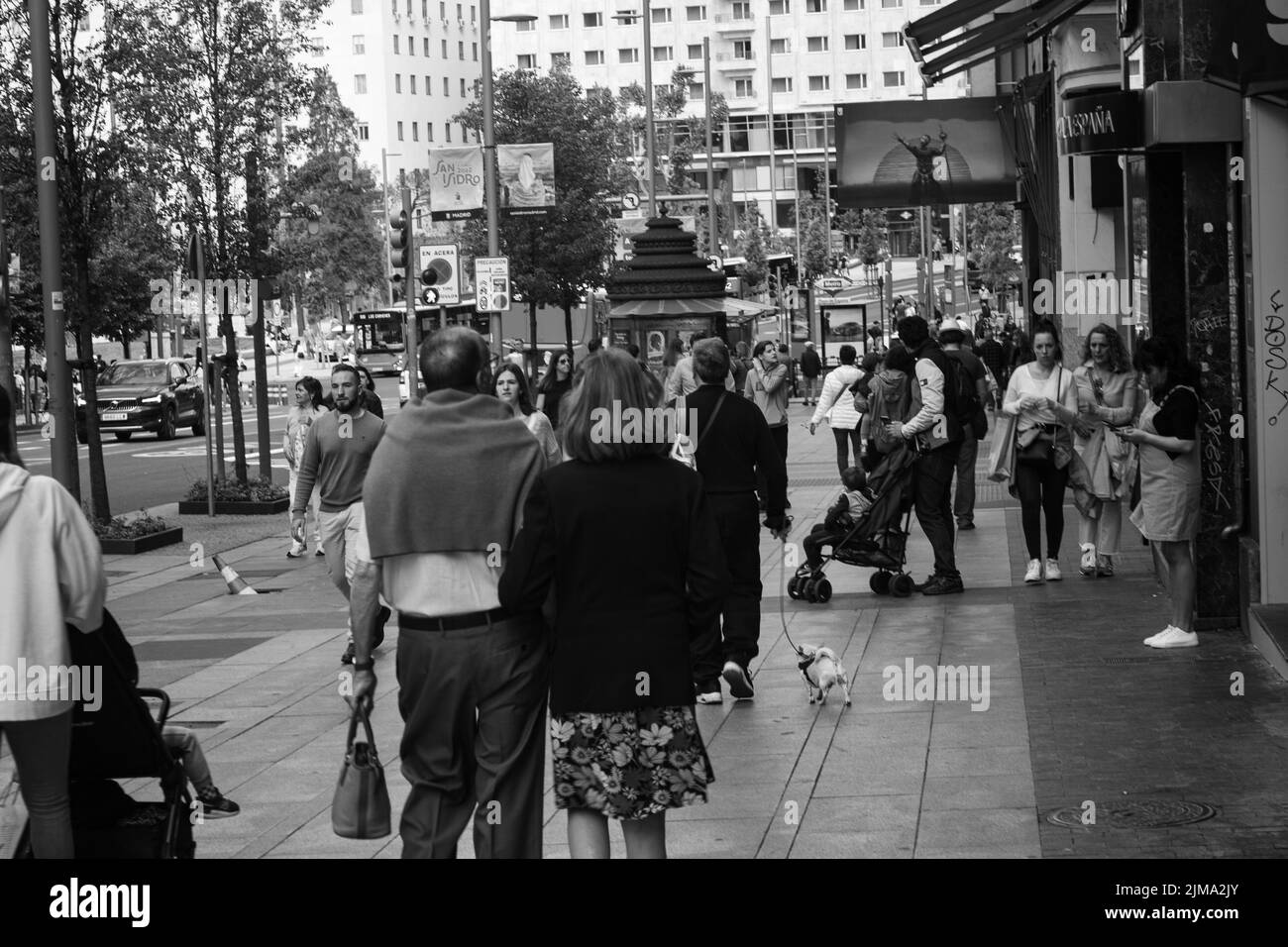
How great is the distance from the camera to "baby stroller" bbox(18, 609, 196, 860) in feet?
18.5

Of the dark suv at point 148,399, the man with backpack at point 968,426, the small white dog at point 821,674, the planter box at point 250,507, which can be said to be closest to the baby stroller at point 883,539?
the man with backpack at point 968,426

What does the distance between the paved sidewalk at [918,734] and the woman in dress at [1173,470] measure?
356 mm

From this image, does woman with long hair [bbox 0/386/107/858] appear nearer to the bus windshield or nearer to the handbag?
the handbag

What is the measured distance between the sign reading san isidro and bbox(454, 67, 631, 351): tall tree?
128 ft

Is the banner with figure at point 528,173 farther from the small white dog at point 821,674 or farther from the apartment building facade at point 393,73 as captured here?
the apartment building facade at point 393,73

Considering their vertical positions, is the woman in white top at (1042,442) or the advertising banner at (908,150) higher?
the advertising banner at (908,150)

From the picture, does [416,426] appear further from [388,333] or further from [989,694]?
[388,333]

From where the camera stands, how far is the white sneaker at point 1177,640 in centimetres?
1033

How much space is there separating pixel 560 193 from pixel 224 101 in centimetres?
2842

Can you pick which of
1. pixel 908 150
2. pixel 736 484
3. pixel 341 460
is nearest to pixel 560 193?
pixel 908 150

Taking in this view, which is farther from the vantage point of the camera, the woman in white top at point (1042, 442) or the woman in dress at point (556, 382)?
the woman in dress at point (556, 382)

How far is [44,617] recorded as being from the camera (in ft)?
17.7

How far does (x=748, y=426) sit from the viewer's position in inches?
377

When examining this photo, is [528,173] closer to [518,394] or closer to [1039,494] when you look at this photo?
[1039,494]
